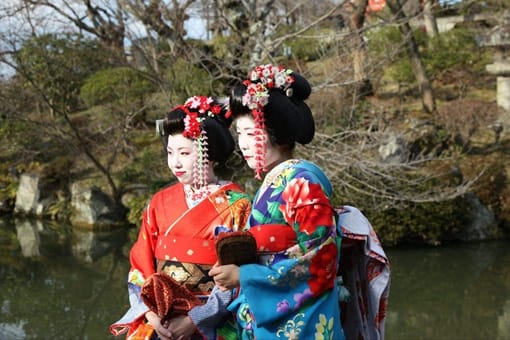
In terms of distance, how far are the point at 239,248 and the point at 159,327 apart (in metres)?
0.48

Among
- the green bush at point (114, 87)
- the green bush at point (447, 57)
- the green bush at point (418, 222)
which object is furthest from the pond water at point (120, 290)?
the green bush at point (447, 57)

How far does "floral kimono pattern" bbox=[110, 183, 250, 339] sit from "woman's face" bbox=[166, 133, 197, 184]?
0.10 m

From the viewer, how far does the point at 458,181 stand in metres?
7.88

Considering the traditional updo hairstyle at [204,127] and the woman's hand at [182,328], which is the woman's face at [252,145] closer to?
the traditional updo hairstyle at [204,127]

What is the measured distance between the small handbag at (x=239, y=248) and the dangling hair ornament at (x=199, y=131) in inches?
19.5

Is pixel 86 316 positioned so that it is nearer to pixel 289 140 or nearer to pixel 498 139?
pixel 289 140

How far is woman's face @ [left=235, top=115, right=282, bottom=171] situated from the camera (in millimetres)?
1907

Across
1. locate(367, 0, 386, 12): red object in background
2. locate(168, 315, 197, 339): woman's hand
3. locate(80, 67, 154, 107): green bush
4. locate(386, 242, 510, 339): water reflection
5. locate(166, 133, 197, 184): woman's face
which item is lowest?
locate(386, 242, 510, 339): water reflection

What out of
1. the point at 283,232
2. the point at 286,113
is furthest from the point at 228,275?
the point at 286,113

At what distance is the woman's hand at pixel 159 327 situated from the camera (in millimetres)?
1998

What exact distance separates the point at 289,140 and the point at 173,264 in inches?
25.7

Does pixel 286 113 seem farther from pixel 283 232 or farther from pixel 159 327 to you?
pixel 159 327

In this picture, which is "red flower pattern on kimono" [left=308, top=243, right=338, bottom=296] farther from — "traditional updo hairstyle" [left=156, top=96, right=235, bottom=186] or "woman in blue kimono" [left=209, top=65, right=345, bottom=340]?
"traditional updo hairstyle" [left=156, top=96, right=235, bottom=186]

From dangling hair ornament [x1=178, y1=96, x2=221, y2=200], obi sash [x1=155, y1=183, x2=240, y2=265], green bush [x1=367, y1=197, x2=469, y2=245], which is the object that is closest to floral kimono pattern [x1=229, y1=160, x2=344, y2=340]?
obi sash [x1=155, y1=183, x2=240, y2=265]
